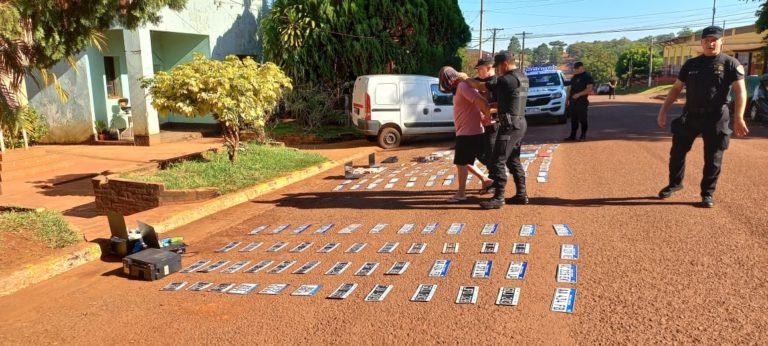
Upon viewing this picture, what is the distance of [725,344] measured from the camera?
2973 millimetres

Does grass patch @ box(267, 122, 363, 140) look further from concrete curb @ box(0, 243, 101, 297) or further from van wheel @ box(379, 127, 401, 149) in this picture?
concrete curb @ box(0, 243, 101, 297)

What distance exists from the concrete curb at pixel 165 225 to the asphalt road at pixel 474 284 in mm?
145

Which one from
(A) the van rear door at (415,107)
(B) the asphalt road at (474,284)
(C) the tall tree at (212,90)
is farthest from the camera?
(A) the van rear door at (415,107)

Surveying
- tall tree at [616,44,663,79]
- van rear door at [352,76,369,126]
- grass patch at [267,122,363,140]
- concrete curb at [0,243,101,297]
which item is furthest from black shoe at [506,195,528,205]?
tall tree at [616,44,663,79]

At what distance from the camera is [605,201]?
6152 millimetres

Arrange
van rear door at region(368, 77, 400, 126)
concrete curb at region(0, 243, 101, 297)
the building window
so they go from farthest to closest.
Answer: the building window < van rear door at region(368, 77, 400, 126) < concrete curb at region(0, 243, 101, 297)

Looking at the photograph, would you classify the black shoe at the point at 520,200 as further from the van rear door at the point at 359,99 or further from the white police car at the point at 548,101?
the white police car at the point at 548,101

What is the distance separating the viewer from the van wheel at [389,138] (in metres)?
13.5

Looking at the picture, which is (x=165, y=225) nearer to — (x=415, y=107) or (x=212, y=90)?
(x=212, y=90)

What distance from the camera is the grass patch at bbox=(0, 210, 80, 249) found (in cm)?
535

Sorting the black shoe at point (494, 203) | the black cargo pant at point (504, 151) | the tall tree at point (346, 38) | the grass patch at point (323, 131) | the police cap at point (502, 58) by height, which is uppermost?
the tall tree at point (346, 38)

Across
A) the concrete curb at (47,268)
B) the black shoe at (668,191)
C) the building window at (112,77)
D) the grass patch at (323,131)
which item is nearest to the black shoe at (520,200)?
the black shoe at (668,191)

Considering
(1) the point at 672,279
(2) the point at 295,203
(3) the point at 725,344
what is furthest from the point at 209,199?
(3) the point at 725,344

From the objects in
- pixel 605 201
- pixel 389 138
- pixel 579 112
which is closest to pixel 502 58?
pixel 605 201
